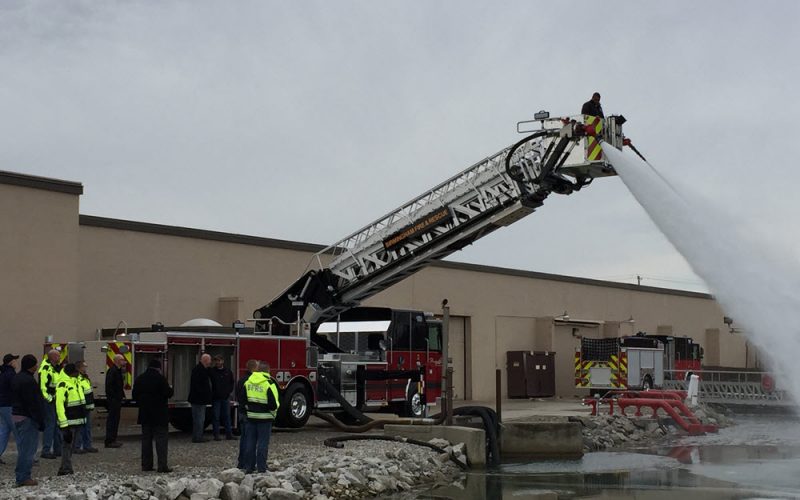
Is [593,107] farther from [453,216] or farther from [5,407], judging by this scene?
[5,407]

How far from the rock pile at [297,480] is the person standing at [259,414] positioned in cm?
31

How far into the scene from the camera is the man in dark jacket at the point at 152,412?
12805 mm

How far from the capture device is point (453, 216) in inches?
722

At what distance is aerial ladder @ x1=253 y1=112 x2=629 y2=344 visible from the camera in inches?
653

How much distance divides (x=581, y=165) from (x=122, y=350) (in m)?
8.25

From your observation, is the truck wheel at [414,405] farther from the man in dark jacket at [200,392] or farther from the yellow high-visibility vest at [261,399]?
the yellow high-visibility vest at [261,399]

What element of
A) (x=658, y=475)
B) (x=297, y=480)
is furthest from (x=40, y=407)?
(x=658, y=475)

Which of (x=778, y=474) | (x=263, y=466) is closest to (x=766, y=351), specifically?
(x=778, y=474)

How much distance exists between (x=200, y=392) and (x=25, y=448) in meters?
5.11

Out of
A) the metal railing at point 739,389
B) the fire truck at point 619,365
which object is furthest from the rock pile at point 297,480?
the fire truck at point 619,365

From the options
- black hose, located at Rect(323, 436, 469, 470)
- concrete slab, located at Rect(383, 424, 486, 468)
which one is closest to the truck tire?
concrete slab, located at Rect(383, 424, 486, 468)

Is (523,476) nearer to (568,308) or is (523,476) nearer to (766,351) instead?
(766,351)

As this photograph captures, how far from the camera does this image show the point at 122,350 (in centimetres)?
1650

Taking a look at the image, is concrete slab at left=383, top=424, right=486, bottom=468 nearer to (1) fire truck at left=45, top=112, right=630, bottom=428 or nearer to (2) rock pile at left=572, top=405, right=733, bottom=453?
(1) fire truck at left=45, top=112, right=630, bottom=428
